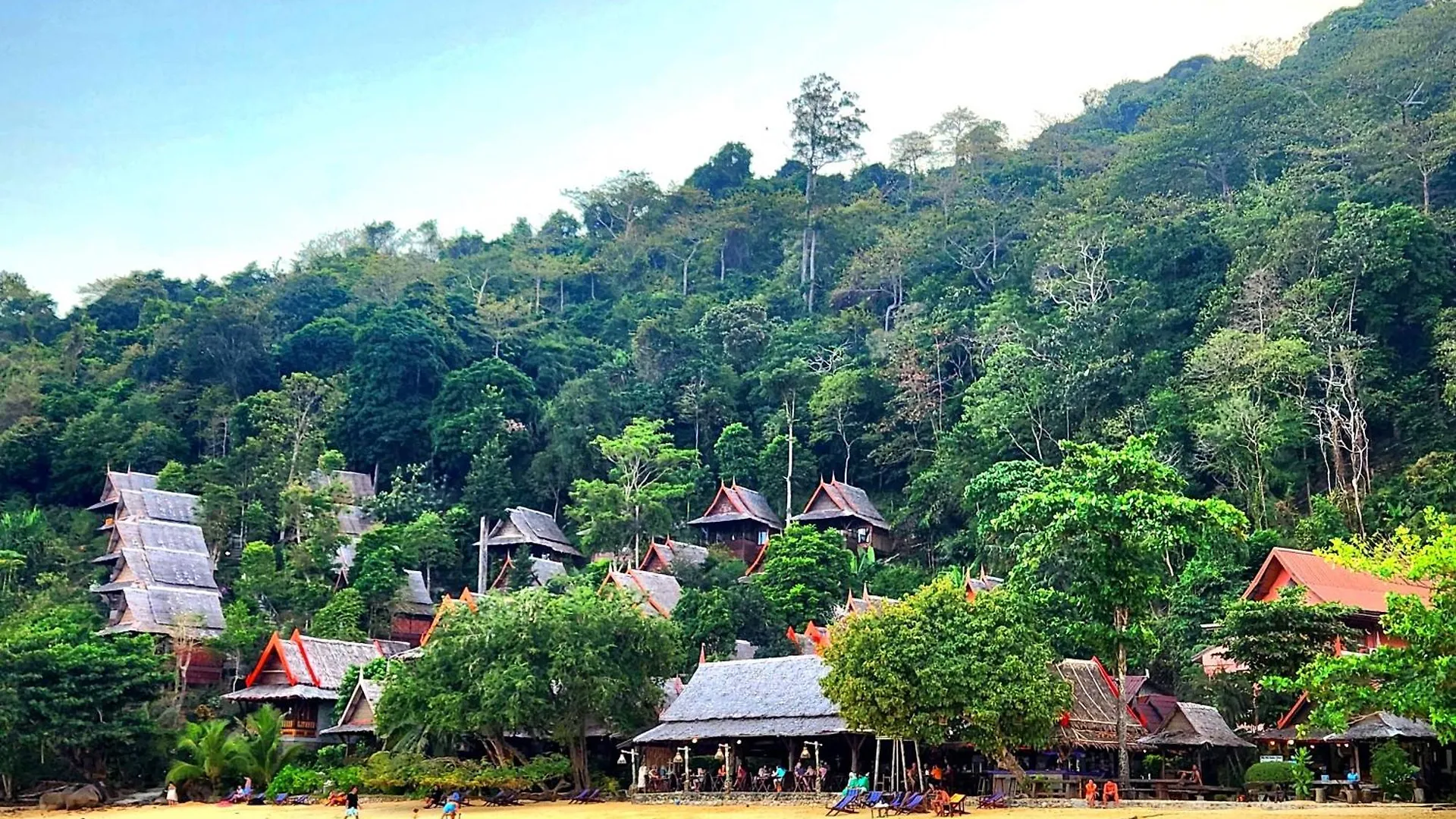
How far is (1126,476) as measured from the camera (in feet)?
94.9

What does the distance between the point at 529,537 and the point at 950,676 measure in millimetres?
29531

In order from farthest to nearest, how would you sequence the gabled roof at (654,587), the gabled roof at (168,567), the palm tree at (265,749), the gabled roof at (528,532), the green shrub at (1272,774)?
the gabled roof at (528,532) → the gabled roof at (168,567) → the gabled roof at (654,587) → the palm tree at (265,749) → the green shrub at (1272,774)

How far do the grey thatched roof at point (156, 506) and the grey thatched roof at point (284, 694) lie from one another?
1539cm

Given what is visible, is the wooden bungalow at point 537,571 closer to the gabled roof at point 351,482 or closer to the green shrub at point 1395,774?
the gabled roof at point 351,482

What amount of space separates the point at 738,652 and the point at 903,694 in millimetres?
12290

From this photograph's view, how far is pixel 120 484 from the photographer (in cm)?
5356

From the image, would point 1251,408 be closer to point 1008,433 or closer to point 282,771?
point 1008,433

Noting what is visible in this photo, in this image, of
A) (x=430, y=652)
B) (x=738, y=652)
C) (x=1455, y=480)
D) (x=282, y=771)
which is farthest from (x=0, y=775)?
(x=1455, y=480)

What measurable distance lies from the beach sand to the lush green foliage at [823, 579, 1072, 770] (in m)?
1.67

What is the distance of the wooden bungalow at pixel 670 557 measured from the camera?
4562 centimetres

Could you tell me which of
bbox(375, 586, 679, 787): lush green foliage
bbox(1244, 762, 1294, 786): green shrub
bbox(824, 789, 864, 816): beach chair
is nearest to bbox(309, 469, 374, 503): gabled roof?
bbox(375, 586, 679, 787): lush green foliage

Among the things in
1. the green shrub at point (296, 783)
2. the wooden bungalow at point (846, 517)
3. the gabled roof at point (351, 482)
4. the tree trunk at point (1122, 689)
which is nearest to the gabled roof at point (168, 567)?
the gabled roof at point (351, 482)

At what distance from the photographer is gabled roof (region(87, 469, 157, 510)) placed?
53375 mm

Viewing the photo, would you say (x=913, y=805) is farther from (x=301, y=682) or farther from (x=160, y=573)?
(x=160, y=573)
